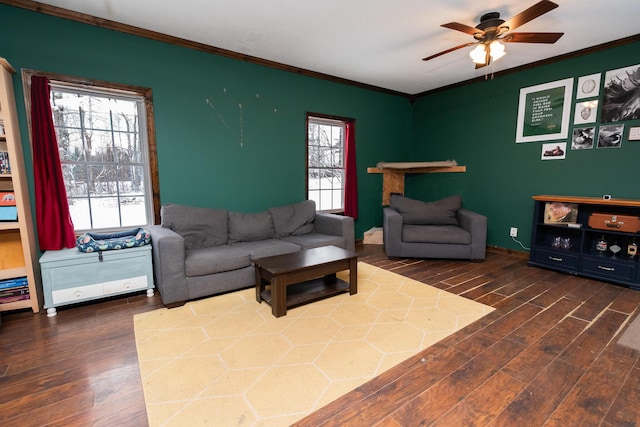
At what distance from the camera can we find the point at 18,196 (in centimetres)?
241

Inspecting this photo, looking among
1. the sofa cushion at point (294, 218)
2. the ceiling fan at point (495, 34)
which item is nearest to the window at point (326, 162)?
the sofa cushion at point (294, 218)

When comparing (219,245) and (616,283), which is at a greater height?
(219,245)

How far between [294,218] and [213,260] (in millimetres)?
1402

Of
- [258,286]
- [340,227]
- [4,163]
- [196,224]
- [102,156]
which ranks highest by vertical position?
[102,156]

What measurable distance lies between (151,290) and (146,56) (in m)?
2.41

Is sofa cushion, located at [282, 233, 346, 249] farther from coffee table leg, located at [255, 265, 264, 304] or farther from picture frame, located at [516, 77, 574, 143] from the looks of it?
picture frame, located at [516, 77, 574, 143]

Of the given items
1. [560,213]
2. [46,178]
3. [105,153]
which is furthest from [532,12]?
[46,178]

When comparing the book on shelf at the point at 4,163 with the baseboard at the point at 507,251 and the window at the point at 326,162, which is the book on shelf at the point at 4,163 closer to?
the window at the point at 326,162

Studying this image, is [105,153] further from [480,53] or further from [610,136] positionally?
[610,136]

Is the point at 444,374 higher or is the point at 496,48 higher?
the point at 496,48

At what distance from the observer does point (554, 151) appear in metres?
3.90

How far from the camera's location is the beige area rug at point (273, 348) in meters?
1.54

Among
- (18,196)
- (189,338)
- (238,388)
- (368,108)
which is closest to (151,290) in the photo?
(189,338)

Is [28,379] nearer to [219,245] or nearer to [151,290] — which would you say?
[151,290]
